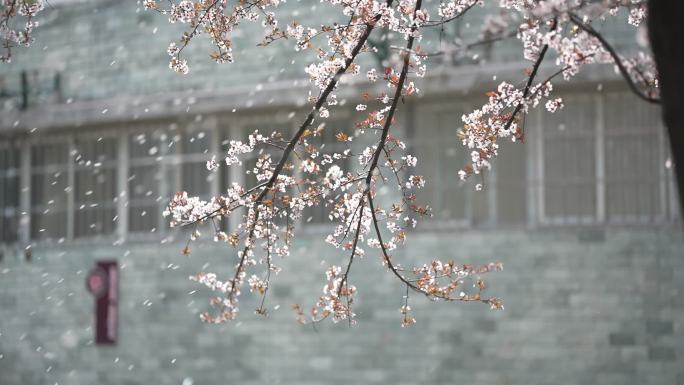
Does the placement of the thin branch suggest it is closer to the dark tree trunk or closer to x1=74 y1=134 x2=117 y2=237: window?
the dark tree trunk

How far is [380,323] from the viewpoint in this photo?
42.7 ft

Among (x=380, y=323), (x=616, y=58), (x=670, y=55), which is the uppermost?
(x=616, y=58)

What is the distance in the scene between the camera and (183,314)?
560 inches

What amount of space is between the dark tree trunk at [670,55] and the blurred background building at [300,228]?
822cm

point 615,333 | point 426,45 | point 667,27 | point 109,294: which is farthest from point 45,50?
point 667,27

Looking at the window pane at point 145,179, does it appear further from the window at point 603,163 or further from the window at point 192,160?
the window at point 603,163

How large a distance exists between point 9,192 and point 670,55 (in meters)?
13.5

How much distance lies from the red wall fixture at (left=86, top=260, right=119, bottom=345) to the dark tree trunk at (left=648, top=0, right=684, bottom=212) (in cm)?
1180

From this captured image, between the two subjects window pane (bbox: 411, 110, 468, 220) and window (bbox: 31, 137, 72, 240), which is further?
window (bbox: 31, 137, 72, 240)

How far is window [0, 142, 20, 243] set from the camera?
1577 centimetres

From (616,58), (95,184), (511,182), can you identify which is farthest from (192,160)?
(616,58)

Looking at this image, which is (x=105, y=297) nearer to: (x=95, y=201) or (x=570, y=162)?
(x=95, y=201)

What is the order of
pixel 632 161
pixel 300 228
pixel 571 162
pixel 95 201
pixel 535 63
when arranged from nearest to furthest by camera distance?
1. pixel 535 63
2. pixel 632 161
3. pixel 571 162
4. pixel 300 228
5. pixel 95 201

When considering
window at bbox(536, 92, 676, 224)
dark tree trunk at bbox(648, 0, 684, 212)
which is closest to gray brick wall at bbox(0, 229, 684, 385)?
window at bbox(536, 92, 676, 224)
